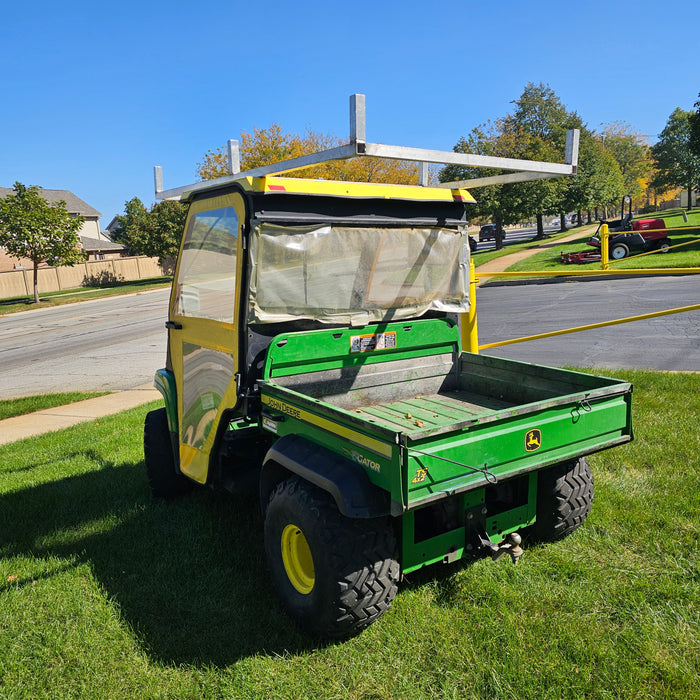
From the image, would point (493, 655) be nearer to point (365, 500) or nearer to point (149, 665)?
point (365, 500)

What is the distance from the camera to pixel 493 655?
2.92 metres

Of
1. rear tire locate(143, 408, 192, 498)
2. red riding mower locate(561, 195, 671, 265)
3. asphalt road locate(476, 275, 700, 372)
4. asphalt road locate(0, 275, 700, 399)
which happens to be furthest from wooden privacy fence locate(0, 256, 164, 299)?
rear tire locate(143, 408, 192, 498)

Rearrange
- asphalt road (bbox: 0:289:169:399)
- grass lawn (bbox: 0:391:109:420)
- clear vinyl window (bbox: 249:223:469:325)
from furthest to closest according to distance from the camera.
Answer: asphalt road (bbox: 0:289:169:399) → grass lawn (bbox: 0:391:109:420) → clear vinyl window (bbox: 249:223:469:325)

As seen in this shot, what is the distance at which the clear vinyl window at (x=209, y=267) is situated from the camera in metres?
3.85

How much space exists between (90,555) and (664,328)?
34.1 ft

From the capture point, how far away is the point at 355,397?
4293 millimetres

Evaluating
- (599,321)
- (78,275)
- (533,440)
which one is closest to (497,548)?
(533,440)

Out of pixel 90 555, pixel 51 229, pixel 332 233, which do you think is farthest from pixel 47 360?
pixel 51 229

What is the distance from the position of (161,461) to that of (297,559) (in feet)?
6.47

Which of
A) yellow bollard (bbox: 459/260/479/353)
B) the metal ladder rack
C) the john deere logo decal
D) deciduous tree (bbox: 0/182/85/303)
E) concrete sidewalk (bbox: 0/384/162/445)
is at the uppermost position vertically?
deciduous tree (bbox: 0/182/85/303)

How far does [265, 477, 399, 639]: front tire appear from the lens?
293 cm

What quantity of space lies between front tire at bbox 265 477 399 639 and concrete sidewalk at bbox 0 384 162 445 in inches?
218

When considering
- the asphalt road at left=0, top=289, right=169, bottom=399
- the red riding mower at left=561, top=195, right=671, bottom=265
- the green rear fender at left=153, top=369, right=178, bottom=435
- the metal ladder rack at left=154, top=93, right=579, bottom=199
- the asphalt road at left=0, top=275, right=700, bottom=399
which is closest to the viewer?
the metal ladder rack at left=154, top=93, right=579, bottom=199

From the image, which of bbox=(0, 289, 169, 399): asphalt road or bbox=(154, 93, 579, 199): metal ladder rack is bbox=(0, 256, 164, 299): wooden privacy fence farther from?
bbox=(154, 93, 579, 199): metal ladder rack
